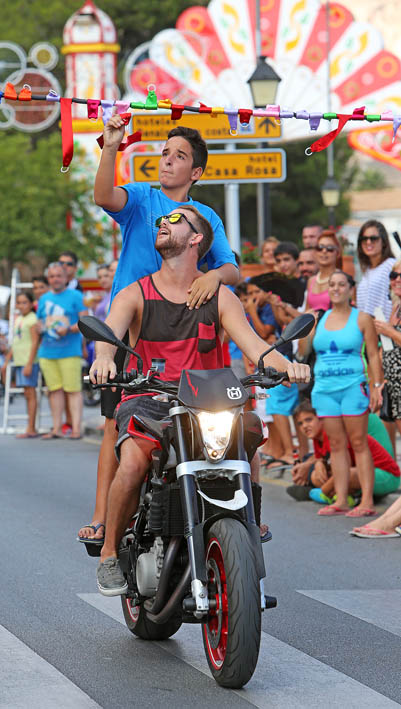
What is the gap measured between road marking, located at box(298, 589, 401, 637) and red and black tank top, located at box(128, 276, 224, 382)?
1.60m

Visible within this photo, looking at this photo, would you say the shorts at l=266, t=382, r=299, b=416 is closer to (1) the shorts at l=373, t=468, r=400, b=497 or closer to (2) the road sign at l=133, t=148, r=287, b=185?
(1) the shorts at l=373, t=468, r=400, b=497

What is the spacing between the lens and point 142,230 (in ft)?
21.5

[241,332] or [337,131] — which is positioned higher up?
[337,131]

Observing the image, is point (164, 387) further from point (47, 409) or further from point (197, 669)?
point (47, 409)

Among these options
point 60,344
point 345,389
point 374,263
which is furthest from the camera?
point 60,344

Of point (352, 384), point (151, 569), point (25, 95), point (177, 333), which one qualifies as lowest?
point (151, 569)

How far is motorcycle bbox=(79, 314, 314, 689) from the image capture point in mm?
5113

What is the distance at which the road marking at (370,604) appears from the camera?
261 inches

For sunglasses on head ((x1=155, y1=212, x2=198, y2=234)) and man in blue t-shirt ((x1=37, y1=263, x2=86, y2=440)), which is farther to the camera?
man in blue t-shirt ((x1=37, y1=263, x2=86, y2=440))

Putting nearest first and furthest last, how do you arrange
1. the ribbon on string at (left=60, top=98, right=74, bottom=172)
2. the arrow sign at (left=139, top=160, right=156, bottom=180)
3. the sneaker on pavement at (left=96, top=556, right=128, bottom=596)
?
the sneaker on pavement at (left=96, top=556, right=128, bottom=596)
the ribbon on string at (left=60, top=98, right=74, bottom=172)
the arrow sign at (left=139, top=160, right=156, bottom=180)

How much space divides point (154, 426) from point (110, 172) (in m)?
1.19

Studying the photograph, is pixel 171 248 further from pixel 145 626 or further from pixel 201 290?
pixel 145 626

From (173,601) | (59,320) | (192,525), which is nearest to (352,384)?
(173,601)

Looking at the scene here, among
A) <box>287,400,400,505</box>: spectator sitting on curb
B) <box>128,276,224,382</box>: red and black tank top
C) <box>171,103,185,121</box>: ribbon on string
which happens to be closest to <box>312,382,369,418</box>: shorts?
<box>287,400,400,505</box>: spectator sitting on curb
